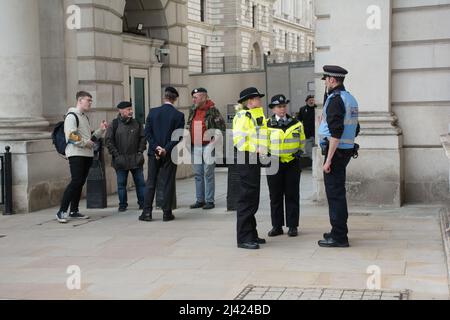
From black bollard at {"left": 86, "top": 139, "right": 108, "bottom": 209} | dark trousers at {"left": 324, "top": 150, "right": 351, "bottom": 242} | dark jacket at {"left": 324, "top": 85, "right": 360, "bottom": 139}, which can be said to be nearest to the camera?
dark jacket at {"left": 324, "top": 85, "right": 360, "bottom": 139}

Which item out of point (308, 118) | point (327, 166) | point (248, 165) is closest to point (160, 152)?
point (248, 165)

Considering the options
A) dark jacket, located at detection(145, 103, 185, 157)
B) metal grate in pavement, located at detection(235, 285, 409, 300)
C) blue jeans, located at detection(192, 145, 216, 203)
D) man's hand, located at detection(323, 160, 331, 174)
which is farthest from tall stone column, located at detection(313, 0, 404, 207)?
metal grate in pavement, located at detection(235, 285, 409, 300)

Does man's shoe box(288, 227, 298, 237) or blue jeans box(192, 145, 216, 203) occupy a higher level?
blue jeans box(192, 145, 216, 203)

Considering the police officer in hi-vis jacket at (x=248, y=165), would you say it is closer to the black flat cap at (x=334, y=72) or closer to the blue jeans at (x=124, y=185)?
the black flat cap at (x=334, y=72)

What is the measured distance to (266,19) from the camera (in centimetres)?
7119

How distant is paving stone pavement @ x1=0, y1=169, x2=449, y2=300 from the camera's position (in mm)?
6422

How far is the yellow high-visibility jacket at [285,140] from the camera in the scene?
8.64m

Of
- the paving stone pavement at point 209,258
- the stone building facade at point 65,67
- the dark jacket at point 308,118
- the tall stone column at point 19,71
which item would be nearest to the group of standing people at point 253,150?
the paving stone pavement at point 209,258

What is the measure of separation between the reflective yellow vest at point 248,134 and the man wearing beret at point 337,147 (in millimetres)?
659

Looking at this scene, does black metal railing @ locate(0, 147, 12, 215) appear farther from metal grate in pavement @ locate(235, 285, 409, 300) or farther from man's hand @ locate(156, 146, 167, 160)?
metal grate in pavement @ locate(235, 285, 409, 300)

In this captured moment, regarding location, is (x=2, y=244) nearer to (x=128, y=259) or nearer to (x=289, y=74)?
(x=128, y=259)

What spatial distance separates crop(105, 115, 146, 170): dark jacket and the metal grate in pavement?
566cm
